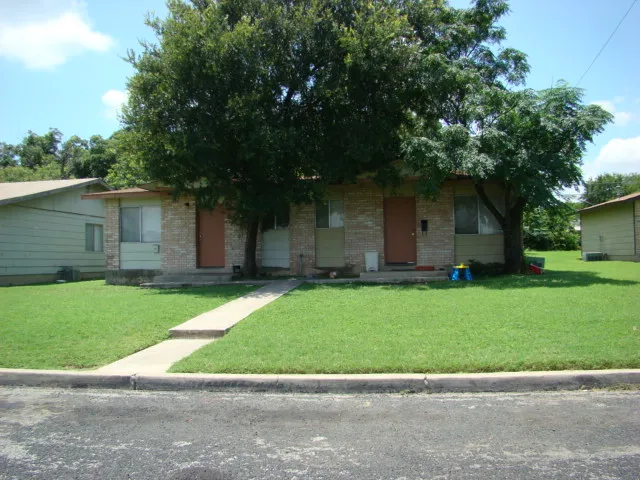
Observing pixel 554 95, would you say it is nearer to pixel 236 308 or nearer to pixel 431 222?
pixel 431 222

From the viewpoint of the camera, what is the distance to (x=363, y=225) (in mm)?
16422

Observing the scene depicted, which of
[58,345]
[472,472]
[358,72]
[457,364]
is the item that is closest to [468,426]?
[472,472]

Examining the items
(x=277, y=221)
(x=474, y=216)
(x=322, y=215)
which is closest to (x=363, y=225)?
(x=322, y=215)

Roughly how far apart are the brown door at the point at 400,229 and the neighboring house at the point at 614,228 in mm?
12117

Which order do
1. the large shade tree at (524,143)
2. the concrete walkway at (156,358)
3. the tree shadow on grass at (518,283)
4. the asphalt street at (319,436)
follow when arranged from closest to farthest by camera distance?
the asphalt street at (319,436)
the concrete walkway at (156,358)
the tree shadow on grass at (518,283)
the large shade tree at (524,143)

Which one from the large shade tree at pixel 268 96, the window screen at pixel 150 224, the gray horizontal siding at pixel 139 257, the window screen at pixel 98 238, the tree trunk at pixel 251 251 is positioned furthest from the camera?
the window screen at pixel 98 238

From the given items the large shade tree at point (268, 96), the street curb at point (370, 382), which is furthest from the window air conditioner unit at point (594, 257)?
the street curb at point (370, 382)

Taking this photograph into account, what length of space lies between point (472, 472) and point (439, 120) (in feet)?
46.2

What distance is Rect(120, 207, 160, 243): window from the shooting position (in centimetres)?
1803

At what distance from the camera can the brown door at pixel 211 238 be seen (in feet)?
57.4

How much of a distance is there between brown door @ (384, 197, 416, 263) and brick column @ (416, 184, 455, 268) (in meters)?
0.27

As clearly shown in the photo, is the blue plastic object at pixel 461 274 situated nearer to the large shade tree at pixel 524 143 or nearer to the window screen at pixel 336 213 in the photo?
the large shade tree at pixel 524 143

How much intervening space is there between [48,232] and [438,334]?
19.3 meters

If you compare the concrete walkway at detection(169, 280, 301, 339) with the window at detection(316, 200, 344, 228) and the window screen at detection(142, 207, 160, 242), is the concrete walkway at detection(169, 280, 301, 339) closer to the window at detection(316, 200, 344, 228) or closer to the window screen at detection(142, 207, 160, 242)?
the window at detection(316, 200, 344, 228)
